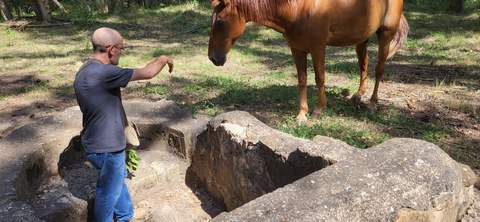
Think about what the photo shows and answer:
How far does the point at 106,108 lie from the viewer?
3.51 metres

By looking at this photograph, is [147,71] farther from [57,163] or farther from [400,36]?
[400,36]

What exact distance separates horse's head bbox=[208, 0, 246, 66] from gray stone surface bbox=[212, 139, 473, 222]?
2.65m

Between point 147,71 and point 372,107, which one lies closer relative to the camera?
point 147,71

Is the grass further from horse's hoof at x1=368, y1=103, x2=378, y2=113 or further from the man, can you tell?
the man

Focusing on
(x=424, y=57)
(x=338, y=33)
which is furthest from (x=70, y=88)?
(x=424, y=57)

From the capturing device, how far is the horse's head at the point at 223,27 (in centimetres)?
497

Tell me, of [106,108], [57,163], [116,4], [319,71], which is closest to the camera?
[106,108]

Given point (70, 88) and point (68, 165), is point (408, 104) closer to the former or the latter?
point (68, 165)

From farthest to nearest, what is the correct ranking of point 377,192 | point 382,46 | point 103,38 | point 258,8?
point 382,46, point 258,8, point 103,38, point 377,192

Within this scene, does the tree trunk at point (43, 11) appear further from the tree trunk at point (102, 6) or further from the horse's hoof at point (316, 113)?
the horse's hoof at point (316, 113)

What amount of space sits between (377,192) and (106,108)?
212 cm

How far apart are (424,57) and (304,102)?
4.81m

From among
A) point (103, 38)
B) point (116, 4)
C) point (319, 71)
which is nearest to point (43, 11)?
point (116, 4)

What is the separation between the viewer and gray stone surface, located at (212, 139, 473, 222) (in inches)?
94.4
